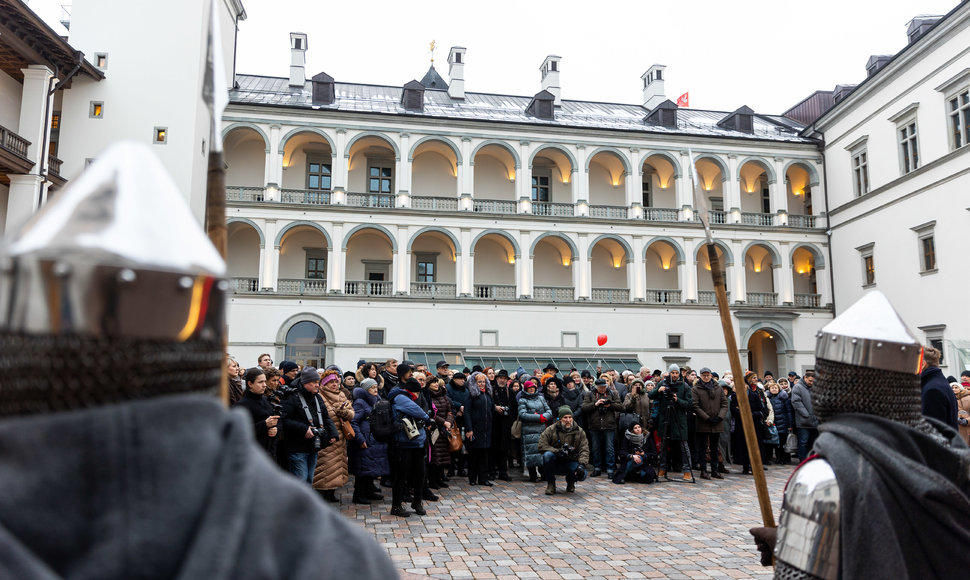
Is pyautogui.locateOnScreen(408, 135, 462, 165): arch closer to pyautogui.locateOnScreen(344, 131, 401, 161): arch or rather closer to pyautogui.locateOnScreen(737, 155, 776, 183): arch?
pyautogui.locateOnScreen(344, 131, 401, 161): arch

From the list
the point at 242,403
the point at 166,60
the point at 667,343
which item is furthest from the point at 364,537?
the point at 667,343

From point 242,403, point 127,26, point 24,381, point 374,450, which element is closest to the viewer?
point 24,381

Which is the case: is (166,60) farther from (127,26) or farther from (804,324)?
(804,324)

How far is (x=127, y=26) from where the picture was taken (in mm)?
22938

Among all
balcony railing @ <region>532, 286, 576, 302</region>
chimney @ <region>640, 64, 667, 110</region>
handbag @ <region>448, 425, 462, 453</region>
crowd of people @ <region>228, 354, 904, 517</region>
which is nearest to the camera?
crowd of people @ <region>228, 354, 904, 517</region>

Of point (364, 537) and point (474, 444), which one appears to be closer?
point (364, 537)

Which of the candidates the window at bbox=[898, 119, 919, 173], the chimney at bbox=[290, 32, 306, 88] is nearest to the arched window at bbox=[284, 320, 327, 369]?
the chimney at bbox=[290, 32, 306, 88]

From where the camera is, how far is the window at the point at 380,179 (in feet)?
96.8

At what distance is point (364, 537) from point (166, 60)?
2611 cm

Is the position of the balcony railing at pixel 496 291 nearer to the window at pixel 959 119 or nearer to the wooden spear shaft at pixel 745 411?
the window at pixel 959 119

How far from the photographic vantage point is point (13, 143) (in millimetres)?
18375

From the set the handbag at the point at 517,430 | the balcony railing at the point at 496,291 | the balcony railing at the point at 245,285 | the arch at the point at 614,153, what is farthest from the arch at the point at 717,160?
the handbag at the point at 517,430

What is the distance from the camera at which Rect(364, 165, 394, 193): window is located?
29516 millimetres

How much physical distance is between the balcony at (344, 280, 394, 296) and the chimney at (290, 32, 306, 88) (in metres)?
Answer: 10.9
